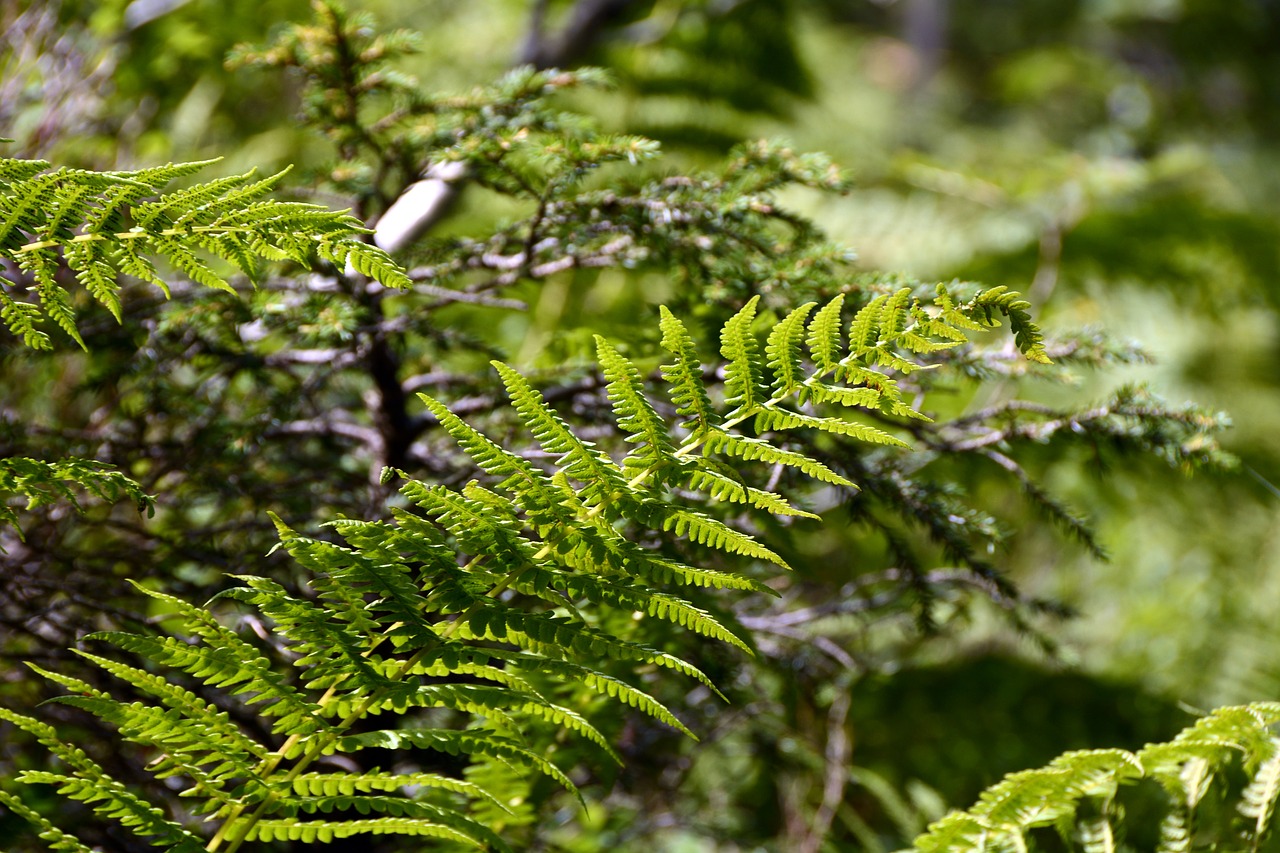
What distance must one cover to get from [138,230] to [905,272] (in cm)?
50

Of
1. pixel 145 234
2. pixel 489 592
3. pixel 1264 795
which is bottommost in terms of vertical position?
pixel 1264 795

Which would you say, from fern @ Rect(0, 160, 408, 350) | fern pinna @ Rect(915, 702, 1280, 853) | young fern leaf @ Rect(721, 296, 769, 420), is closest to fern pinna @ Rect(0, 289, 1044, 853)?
young fern leaf @ Rect(721, 296, 769, 420)

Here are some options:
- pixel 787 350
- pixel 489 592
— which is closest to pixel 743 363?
pixel 787 350

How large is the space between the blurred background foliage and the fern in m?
0.12

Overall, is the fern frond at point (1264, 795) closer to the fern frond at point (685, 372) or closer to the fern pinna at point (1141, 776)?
the fern pinna at point (1141, 776)

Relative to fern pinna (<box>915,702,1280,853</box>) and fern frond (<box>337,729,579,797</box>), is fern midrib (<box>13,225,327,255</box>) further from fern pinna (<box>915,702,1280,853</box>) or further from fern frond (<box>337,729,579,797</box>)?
fern pinna (<box>915,702,1280,853</box>)

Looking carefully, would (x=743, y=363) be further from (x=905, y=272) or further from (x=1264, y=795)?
(x=1264, y=795)

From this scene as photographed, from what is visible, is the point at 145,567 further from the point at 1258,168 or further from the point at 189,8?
the point at 1258,168

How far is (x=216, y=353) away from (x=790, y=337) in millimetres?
499

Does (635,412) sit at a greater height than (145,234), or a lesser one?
lesser

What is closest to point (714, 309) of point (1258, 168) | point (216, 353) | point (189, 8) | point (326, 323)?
point (326, 323)

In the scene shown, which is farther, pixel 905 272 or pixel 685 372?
pixel 905 272

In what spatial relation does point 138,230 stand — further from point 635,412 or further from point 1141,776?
point 1141,776

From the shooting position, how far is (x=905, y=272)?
0.73m
